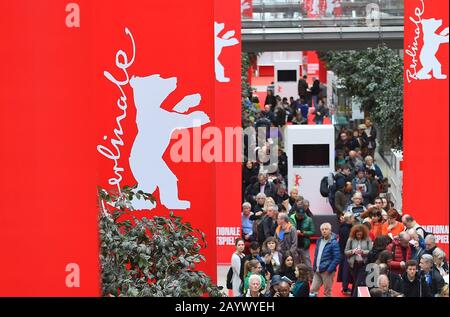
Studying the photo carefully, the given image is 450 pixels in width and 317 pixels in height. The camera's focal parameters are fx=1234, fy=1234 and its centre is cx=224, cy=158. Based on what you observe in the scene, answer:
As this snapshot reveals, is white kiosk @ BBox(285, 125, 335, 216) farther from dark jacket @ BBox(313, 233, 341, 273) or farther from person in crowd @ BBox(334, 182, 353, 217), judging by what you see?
dark jacket @ BBox(313, 233, 341, 273)

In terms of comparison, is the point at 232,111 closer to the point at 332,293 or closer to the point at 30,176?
the point at 332,293

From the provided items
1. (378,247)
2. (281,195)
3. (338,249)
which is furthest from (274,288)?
(281,195)

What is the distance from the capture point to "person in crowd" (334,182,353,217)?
61.5ft

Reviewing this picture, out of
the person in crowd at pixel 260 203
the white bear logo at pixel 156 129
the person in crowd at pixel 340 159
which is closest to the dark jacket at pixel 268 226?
the person in crowd at pixel 260 203

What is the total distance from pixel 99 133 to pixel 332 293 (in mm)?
6534

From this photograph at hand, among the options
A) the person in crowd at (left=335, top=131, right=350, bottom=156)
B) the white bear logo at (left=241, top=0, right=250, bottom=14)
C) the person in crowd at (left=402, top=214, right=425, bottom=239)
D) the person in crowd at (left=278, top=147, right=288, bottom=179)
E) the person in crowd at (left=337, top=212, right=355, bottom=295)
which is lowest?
the person in crowd at (left=337, top=212, right=355, bottom=295)

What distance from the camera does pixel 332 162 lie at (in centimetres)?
2158

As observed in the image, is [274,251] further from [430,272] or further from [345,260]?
[430,272]

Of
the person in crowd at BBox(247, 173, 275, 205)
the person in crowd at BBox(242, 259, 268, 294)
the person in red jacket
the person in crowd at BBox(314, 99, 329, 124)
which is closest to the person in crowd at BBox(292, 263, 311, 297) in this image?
the person in crowd at BBox(242, 259, 268, 294)

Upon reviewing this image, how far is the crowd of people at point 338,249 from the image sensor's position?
11.3 metres

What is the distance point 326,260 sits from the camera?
14508 mm

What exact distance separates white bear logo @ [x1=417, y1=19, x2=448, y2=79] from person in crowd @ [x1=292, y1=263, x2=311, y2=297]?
8.84 ft

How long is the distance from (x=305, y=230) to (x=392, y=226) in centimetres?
182

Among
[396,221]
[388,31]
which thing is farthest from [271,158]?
[396,221]
